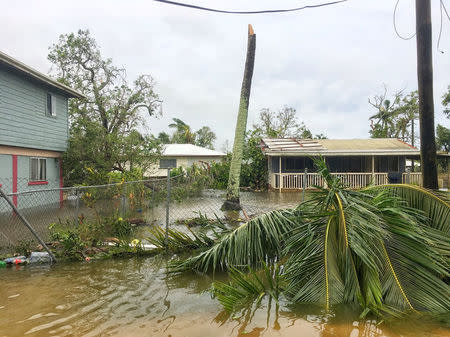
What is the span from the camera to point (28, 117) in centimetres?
1205

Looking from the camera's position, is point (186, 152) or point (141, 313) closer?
point (141, 313)

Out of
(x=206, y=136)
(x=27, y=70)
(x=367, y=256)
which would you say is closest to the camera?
(x=367, y=256)

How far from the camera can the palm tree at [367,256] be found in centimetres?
319

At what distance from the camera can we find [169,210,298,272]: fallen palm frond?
4.43 meters

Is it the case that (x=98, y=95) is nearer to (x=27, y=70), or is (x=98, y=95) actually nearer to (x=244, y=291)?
(x=27, y=70)

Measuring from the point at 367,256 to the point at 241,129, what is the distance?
8.84m

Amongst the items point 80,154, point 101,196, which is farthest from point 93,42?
point 101,196

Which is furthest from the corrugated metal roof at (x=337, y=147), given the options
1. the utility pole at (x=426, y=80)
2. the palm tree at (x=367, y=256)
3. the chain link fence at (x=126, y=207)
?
the palm tree at (x=367, y=256)

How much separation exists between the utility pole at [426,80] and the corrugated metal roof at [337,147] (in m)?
12.1

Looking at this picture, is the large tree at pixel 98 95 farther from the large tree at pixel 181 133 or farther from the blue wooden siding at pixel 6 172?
the large tree at pixel 181 133

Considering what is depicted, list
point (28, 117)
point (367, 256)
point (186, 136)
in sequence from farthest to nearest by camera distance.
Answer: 1. point (186, 136)
2. point (28, 117)
3. point (367, 256)

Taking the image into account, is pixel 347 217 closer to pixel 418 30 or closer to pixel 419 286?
pixel 419 286

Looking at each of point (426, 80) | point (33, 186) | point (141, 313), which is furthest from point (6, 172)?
point (426, 80)

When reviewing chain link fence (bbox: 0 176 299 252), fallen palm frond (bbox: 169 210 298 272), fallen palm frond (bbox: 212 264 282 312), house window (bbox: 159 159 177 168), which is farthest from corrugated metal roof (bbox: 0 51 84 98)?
house window (bbox: 159 159 177 168)
